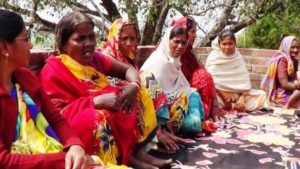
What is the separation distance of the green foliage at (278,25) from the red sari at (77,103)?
16.2ft

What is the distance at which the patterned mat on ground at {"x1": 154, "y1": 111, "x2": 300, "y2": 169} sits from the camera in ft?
9.79

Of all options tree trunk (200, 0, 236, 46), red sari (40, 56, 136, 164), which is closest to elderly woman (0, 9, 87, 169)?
red sari (40, 56, 136, 164)

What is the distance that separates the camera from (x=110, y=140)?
2459 mm

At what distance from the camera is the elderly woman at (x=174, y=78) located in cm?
342

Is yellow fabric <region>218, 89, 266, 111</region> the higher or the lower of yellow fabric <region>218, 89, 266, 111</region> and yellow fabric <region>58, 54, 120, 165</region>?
the lower

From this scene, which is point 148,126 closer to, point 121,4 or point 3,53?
point 3,53

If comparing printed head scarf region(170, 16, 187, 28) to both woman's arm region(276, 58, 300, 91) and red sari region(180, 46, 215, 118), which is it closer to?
red sari region(180, 46, 215, 118)

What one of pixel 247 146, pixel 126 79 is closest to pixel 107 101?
pixel 126 79

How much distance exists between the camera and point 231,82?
4598mm

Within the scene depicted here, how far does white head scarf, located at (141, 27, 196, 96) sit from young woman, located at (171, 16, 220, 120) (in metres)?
0.26

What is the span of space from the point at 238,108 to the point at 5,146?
319 centimetres

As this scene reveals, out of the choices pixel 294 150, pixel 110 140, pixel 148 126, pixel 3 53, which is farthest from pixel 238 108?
pixel 3 53

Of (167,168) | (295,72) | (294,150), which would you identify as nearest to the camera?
(167,168)

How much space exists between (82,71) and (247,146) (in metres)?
1.48
